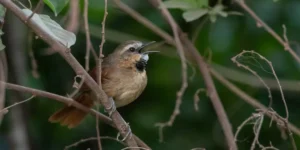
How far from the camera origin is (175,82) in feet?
15.4

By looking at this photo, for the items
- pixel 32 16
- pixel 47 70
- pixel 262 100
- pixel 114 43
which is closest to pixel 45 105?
pixel 47 70

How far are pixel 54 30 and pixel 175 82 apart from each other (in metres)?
2.01

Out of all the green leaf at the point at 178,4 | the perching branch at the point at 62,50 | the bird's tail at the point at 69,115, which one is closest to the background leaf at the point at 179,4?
the green leaf at the point at 178,4

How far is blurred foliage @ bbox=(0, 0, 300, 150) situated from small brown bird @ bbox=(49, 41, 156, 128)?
15.3 inches

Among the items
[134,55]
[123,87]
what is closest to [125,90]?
[123,87]

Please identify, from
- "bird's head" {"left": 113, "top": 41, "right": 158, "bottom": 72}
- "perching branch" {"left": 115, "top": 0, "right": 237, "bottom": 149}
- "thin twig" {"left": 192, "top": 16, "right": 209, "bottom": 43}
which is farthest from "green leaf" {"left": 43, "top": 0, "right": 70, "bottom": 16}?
"thin twig" {"left": 192, "top": 16, "right": 209, "bottom": 43}

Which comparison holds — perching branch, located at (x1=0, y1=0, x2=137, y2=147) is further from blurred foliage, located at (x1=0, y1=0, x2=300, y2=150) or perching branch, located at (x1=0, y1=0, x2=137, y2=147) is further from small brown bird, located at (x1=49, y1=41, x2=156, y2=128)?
blurred foliage, located at (x1=0, y1=0, x2=300, y2=150)

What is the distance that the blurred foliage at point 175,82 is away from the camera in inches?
177

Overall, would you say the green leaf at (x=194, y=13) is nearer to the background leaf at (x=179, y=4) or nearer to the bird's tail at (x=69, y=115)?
the background leaf at (x=179, y=4)

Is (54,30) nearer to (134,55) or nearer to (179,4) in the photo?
(179,4)

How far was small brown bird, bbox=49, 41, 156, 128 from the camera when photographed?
388 cm

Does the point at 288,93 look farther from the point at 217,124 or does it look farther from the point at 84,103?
the point at 84,103

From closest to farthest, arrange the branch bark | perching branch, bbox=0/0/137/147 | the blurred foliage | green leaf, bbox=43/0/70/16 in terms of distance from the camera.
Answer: perching branch, bbox=0/0/137/147, green leaf, bbox=43/0/70/16, the branch bark, the blurred foliage

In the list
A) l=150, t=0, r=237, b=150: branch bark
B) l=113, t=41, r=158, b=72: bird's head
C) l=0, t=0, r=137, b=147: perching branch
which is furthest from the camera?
l=113, t=41, r=158, b=72: bird's head
